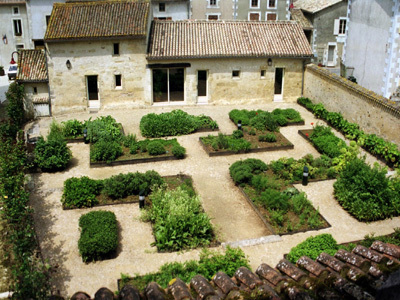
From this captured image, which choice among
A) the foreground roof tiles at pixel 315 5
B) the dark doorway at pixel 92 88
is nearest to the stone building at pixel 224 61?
the dark doorway at pixel 92 88

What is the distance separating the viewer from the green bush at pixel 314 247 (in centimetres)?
1089

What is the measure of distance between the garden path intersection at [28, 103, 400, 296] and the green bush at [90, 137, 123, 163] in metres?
0.41

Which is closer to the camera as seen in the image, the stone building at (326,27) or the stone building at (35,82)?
the stone building at (35,82)

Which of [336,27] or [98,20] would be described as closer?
[98,20]

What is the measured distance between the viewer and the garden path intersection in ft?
36.9

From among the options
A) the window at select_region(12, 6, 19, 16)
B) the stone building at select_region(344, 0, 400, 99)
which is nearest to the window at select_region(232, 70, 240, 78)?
the stone building at select_region(344, 0, 400, 99)

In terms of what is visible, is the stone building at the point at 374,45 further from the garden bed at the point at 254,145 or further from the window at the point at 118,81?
the window at the point at 118,81

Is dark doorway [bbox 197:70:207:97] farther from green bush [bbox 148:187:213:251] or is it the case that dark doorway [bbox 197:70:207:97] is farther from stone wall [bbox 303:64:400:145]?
green bush [bbox 148:187:213:251]

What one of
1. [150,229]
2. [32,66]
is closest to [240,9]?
[32,66]

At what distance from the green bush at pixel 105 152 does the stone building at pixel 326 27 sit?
22819mm

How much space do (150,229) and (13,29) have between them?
31845mm

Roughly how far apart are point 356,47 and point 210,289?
20711 millimetres

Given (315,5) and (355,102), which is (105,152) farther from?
(315,5)

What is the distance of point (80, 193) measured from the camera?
14.1m
